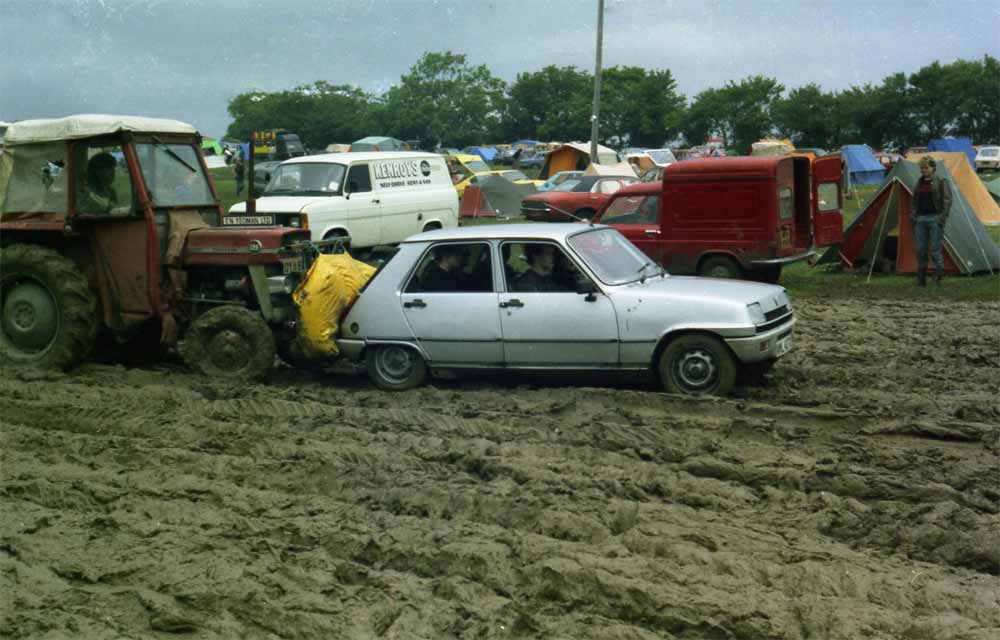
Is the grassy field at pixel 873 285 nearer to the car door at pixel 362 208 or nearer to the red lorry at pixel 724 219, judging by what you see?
the red lorry at pixel 724 219

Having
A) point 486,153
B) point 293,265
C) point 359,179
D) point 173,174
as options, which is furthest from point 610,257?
point 486,153

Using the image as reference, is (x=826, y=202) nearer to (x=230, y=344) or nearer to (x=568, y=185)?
(x=230, y=344)

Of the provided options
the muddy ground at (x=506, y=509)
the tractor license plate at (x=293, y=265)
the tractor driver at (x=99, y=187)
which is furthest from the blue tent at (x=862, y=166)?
the tractor driver at (x=99, y=187)

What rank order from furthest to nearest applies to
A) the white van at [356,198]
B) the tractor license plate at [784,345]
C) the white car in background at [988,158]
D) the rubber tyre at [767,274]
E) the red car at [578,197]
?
the white car in background at [988,158] → the red car at [578,197] → the white van at [356,198] → the rubber tyre at [767,274] → the tractor license plate at [784,345]

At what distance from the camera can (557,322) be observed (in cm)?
884

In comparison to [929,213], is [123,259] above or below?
below

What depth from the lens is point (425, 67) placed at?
89688mm

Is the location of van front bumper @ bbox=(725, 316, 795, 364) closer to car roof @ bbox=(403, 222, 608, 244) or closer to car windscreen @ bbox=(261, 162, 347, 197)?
car roof @ bbox=(403, 222, 608, 244)

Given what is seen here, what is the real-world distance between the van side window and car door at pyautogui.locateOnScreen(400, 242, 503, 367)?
28.2ft

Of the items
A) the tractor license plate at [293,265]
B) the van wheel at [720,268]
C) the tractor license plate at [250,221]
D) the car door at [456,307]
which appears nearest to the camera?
the car door at [456,307]

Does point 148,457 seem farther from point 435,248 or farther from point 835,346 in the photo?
point 835,346

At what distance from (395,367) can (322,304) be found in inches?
35.8

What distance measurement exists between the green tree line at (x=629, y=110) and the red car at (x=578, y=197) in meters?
41.7

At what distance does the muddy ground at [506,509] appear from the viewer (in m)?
4.84
